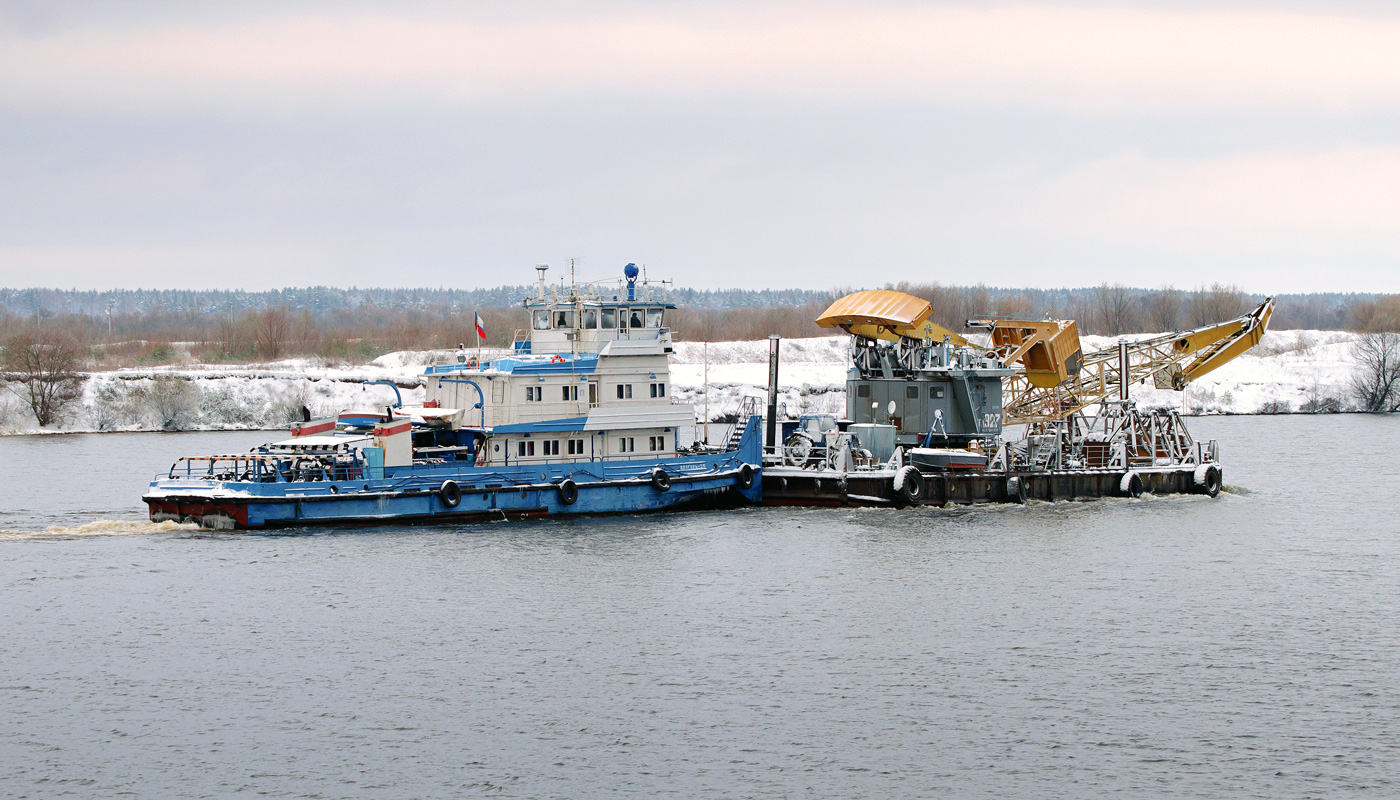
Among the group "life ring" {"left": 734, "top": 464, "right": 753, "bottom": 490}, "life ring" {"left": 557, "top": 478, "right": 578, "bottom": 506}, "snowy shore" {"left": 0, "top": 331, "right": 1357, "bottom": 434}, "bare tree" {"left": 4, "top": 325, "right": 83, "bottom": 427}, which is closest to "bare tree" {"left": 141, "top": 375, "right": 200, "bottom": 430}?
"snowy shore" {"left": 0, "top": 331, "right": 1357, "bottom": 434}

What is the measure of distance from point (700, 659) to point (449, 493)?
52.8 feet

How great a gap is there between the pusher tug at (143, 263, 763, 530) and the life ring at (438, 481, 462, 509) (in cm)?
5

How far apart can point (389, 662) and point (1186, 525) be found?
29779mm

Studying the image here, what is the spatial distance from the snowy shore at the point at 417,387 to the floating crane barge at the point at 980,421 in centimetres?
3313

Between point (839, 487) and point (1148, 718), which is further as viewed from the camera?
point (839, 487)

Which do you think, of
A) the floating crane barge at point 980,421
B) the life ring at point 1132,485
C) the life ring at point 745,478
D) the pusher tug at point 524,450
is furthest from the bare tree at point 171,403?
the life ring at point 1132,485

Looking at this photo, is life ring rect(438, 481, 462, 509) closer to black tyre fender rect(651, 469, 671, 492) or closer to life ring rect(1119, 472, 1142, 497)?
black tyre fender rect(651, 469, 671, 492)

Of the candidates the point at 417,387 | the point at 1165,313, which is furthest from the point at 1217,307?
the point at 417,387

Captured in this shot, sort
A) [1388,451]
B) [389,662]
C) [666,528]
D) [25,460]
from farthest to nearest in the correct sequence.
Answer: [1388,451] → [25,460] → [666,528] → [389,662]

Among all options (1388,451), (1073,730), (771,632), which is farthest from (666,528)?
(1388,451)

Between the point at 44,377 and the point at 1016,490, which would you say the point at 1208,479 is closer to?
the point at 1016,490

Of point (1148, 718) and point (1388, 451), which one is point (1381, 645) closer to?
point (1148, 718)

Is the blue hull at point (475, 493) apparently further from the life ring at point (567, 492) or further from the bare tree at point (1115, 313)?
the bare tree at point (1115, 313)

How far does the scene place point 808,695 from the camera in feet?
82.3
